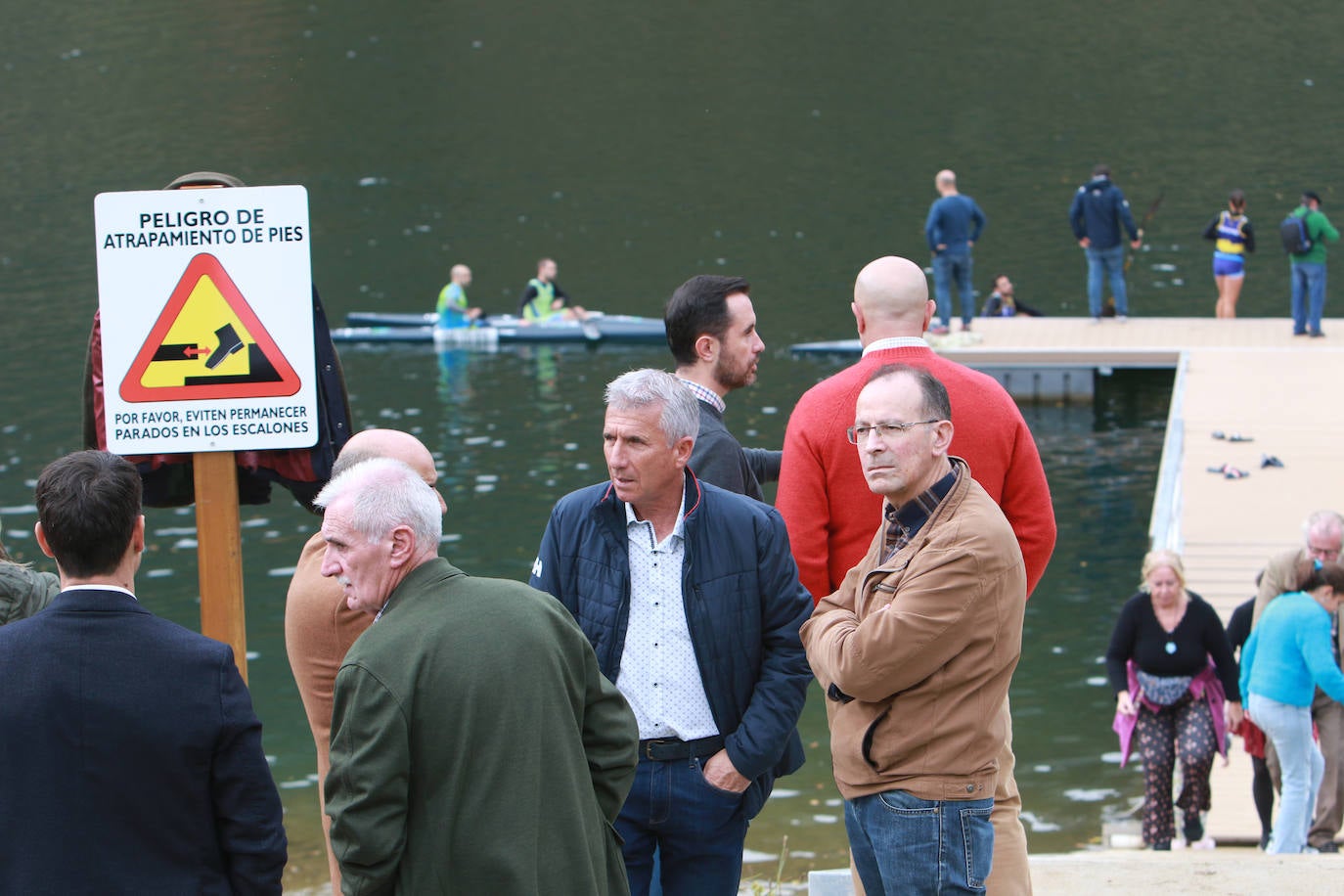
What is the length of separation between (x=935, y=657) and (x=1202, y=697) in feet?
15.3

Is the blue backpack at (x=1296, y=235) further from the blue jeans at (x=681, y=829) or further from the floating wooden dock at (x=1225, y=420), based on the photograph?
the blue jeans at (x=681, y=829)

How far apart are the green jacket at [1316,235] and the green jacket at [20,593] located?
15.9m

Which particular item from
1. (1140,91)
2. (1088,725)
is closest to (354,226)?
(1140,91)

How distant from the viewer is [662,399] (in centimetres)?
396

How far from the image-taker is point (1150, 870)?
534cm

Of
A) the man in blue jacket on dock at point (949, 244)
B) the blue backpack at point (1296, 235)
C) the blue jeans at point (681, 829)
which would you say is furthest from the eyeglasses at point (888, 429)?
the man in blue jacket on dock at point (949, 244)

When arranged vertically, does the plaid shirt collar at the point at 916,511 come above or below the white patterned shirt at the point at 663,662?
above

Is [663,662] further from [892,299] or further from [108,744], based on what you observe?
[108,744]

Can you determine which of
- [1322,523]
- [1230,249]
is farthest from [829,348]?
[1322,523]

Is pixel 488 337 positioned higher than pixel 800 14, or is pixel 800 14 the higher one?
pixel 800 14

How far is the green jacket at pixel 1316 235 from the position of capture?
17.7 m

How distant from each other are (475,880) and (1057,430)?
1600 centimetres

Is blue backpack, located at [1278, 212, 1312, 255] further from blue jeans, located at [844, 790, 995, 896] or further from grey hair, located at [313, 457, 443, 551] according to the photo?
grey hair, located at [313, 457, 443, 551]

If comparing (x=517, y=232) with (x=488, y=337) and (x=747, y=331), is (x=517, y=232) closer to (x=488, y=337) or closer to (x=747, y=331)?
(x=488, y=337)
